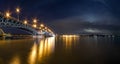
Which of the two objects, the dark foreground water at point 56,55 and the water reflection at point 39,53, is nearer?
the water reflection at point 39,53

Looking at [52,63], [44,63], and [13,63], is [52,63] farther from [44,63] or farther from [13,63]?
[13,63]

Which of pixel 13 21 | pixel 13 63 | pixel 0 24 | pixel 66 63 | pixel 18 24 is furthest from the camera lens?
pixel 18 24

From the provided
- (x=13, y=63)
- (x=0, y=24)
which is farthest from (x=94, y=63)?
(x=0, y=24)

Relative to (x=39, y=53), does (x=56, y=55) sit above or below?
below

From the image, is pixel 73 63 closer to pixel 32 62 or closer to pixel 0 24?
pixel 32 62

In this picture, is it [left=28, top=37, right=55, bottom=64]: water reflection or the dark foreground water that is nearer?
[left=28, top=37, right=55, bottom=64]: water reflection

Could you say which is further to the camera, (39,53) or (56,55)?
(39,53)

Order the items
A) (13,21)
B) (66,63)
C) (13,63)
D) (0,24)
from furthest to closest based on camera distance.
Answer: (13,21) → (0,24) → (66,63) → (13,63)

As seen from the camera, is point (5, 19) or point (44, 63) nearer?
point (44, 63)

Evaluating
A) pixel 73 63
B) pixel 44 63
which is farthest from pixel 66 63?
pixel 44 63

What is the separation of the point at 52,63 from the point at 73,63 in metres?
2.21

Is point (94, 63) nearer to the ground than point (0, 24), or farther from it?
nearer to the ground

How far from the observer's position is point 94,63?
2108 cm

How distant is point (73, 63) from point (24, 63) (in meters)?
4.98
